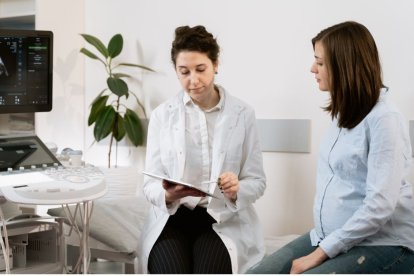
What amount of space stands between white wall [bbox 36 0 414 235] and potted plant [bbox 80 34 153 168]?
107 mm

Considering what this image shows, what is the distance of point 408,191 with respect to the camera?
6.16 feet

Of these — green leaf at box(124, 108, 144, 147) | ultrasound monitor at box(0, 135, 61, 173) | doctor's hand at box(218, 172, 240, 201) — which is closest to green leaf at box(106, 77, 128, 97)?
green leaf at box(124, 108, 144, 147)

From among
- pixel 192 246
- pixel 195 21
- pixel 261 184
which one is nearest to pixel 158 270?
pixel 192 246

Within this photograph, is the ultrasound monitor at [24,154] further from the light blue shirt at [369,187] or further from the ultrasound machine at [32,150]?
the light blue shirt at [369,187]

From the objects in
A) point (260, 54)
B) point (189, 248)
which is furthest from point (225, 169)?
point (260, 54)

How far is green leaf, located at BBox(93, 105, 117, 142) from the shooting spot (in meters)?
3.71

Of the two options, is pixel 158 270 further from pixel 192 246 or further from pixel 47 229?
pixel 47 229

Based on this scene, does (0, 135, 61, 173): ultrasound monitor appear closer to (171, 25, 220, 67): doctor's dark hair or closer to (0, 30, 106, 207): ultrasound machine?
A: (0, 30, 106, 207): ultrasound machine

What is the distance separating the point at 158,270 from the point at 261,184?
0.49 m

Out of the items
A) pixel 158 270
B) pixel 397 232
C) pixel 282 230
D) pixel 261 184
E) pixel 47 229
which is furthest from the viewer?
pixel 282 230

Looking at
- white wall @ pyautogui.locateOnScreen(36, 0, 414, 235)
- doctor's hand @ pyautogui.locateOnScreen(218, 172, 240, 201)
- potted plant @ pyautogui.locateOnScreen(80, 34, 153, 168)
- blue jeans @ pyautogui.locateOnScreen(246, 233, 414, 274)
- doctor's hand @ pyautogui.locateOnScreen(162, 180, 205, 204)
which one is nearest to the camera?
blue jeans @ pyautogui.locateOnScreen(246, 233, 414, 274)

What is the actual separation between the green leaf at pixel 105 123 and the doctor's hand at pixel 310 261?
2.08m

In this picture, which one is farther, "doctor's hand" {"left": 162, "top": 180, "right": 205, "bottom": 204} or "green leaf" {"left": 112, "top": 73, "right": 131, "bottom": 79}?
"green leaf" {"left": 112, "top": 73, "right": 131, "bottom": 79}

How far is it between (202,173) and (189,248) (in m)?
0.28
